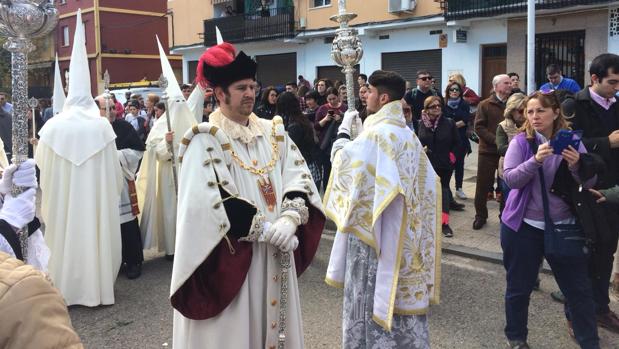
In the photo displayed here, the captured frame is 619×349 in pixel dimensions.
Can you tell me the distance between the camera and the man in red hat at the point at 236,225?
265cm

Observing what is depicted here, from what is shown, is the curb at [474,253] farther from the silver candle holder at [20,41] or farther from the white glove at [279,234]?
the silver candle holder at [20,41]

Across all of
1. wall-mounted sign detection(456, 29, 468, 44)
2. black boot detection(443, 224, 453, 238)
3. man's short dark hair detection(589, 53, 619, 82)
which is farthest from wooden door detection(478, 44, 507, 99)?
man's short dark hair detection(589, 53, 619, 82)

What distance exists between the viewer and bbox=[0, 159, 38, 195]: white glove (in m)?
2.66

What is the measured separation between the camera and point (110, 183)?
518cm

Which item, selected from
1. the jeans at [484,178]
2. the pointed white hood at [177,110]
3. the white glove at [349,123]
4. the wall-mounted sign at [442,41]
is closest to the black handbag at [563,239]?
the white glove at [349,123]

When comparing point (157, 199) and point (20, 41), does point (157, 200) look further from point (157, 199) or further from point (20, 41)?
point (20, 41)

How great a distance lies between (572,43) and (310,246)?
14488 mm

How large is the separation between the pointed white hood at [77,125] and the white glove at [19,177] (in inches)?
91.9

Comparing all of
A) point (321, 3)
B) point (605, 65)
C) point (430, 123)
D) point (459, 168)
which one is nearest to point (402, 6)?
point (321, 3)

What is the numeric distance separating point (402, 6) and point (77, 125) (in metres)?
15.1

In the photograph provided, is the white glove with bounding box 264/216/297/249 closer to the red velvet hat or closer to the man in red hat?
the man in red hat

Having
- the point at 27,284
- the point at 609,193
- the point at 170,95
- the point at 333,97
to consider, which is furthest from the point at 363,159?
the point at 333,97

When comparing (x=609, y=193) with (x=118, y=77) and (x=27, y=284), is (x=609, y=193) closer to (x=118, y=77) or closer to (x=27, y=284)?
(x=27, y=284)

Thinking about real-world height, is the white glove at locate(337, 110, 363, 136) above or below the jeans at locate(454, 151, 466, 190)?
above
